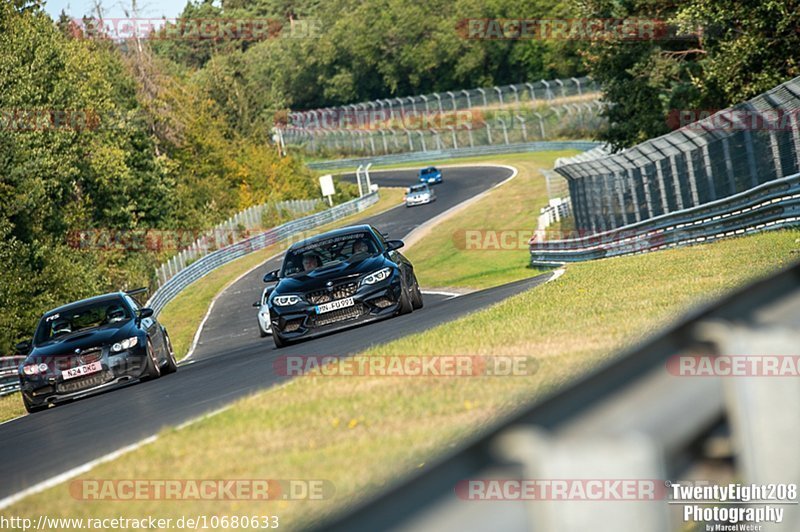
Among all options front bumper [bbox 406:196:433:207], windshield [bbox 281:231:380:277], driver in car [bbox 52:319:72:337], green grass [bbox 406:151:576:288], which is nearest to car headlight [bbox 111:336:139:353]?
driver in car [bbox 52:319:72:337]

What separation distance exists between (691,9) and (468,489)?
3377cm

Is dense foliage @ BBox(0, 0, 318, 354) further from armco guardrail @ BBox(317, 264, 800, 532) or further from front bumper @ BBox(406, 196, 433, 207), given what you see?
armco guardrail @ BBox(317, 264, 800, 532)

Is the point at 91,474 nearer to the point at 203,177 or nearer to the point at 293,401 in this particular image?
the point at 293,401

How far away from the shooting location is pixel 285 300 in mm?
16594

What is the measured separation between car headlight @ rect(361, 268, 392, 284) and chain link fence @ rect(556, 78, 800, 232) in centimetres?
684

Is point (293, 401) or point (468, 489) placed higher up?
point (468, 489)

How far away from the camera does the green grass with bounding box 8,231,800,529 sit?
5.75 metres

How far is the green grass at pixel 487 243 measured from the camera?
36.2 meters

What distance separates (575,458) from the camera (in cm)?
181

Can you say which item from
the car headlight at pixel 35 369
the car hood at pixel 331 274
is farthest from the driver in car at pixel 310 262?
the car headlight at pixel 35 369

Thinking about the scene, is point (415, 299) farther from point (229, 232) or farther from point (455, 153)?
point (455, 153)

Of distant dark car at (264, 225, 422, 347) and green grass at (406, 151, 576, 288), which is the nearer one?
distant dark car at (264, 225, 422, 347)

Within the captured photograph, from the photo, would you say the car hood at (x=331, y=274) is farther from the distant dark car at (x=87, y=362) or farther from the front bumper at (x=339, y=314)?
the distant dark car at (x=87, y=362)

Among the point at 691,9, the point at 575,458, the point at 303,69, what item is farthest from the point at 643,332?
the point at 303,69
